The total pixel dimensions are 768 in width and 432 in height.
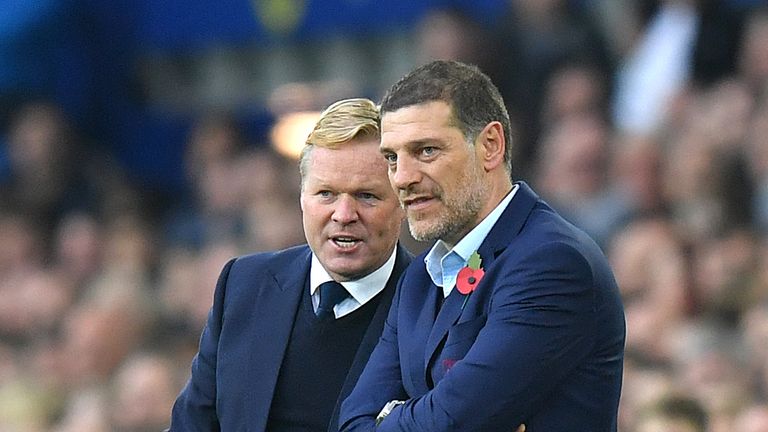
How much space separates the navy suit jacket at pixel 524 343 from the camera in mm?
A: 3332

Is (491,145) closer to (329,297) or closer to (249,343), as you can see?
(329,297)

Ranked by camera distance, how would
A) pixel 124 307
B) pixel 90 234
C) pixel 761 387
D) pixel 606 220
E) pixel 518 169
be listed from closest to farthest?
1. pixel 761 387
2. pixel 606 220
3. pixel 518 169
4. pixel 124 307
5. pixel 90 234

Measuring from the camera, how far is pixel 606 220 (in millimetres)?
7086

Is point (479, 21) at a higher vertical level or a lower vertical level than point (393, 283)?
higher

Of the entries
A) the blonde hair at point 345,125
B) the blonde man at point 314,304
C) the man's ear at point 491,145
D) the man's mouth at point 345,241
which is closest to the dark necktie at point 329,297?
the blonde man at point 314,304

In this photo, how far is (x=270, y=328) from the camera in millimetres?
4020

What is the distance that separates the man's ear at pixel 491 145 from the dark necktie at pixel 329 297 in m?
0.62

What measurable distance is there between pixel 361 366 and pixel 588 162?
3.64 m

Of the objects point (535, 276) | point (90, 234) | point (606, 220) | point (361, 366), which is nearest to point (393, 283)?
point (361, 366)

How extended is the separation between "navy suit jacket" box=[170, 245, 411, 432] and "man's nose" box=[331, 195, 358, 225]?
0.21 metres

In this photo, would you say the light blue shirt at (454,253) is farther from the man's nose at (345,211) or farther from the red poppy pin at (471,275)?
the man's nose at (345,211)

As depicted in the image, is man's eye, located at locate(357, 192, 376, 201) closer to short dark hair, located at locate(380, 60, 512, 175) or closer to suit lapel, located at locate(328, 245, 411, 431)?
suit lapel, located at locate(328, 245, 411, 431)

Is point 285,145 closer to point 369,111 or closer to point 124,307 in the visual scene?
point 124,307

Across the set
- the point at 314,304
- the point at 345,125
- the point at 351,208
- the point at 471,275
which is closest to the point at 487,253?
the point at 471,275
